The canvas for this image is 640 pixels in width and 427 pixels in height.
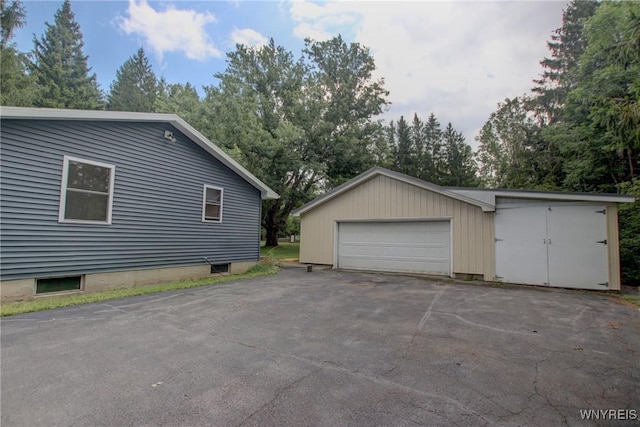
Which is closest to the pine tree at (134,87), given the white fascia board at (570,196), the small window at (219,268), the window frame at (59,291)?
the small window at (219,268)

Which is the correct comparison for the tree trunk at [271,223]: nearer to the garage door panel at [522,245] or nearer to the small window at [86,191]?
the small window at [86,191]

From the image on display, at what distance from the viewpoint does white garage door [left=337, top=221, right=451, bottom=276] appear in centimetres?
973

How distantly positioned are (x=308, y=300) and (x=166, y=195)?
5061mm

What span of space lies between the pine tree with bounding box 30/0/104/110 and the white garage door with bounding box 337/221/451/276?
28101mm

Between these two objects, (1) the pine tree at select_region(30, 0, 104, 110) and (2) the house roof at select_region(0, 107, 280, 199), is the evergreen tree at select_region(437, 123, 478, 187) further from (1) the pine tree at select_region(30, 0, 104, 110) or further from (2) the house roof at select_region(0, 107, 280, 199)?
(1) the pine tree at select_region(30, 0, 104, 110)

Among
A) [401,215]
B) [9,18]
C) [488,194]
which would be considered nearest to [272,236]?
[401,215]

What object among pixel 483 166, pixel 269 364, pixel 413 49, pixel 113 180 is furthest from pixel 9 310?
pixel 483 166

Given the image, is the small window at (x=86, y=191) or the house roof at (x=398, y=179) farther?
the house roof at (x=398, y=179)

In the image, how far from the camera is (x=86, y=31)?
105 feet

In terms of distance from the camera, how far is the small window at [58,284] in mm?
5757

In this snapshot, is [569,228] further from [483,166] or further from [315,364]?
[483,166]

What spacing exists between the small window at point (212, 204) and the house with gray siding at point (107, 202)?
0.03 meters

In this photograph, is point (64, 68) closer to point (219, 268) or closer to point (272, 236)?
point (272, 236)

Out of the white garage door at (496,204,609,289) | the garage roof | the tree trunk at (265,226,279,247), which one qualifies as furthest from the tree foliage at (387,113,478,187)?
the white garage door at (496,204,609,289)
